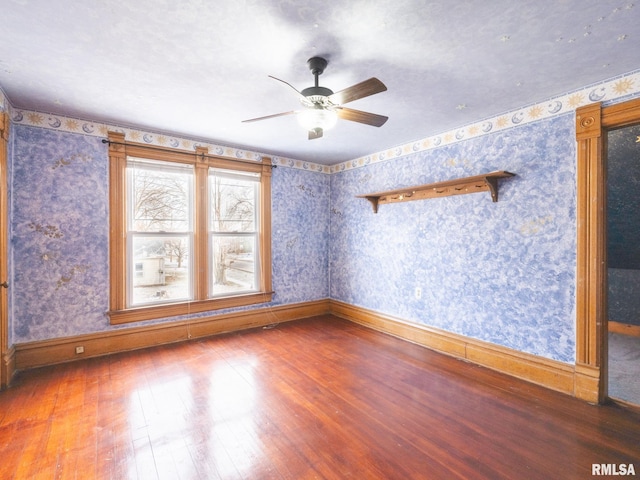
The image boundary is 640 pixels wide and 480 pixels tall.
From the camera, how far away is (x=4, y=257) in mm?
2746

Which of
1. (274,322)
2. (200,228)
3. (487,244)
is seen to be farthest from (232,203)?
(487,244)

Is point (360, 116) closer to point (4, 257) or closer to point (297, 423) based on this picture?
point (297, 423)

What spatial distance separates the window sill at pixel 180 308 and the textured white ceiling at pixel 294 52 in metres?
2.17

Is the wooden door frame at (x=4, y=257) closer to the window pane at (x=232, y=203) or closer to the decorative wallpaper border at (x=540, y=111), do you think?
the window pane at (x=232, y=203)

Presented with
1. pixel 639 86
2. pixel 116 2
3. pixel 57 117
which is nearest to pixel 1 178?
pixel 57 117

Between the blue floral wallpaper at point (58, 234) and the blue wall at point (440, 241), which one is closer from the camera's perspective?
the blue wall at point (440, 241)

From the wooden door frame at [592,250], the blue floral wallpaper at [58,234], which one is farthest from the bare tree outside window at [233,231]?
the wooden door frame at [592,250]

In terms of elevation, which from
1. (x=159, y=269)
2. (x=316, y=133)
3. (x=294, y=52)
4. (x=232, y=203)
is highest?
(x=294, y=52)

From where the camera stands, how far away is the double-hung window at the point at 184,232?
3.53 meters

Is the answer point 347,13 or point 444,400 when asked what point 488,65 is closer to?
point 347,13

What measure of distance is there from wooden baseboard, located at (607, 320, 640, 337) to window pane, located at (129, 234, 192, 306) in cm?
598

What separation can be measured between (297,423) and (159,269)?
2.64 m

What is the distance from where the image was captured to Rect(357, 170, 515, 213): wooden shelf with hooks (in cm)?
305

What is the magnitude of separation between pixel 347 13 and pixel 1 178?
10.3 ft
